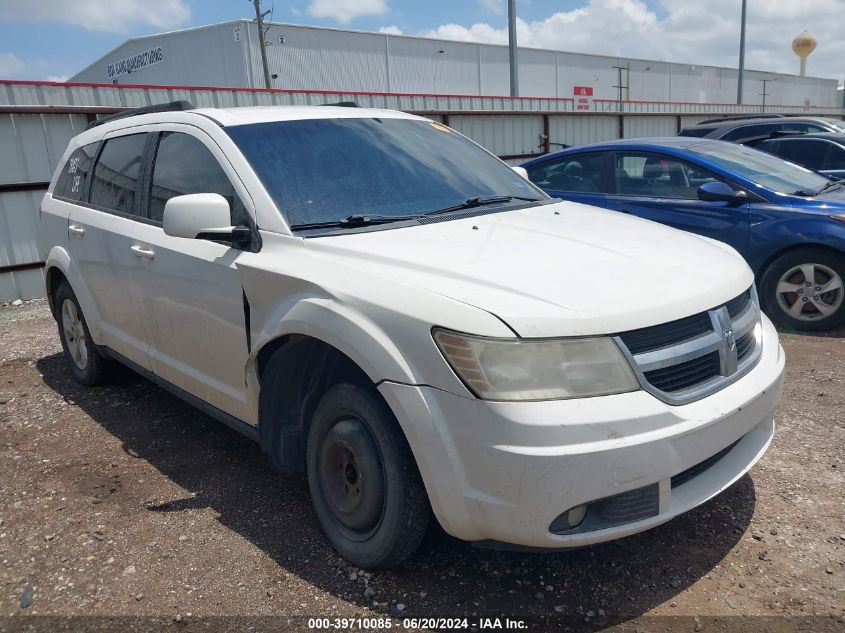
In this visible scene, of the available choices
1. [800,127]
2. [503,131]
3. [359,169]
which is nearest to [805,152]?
[800,127]

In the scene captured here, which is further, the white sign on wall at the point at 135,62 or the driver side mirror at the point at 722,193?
the white sign on wall at the point at 135,62

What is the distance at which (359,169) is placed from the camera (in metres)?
3.32

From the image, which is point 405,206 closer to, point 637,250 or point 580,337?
point 637,250

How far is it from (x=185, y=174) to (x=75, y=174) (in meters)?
1.75

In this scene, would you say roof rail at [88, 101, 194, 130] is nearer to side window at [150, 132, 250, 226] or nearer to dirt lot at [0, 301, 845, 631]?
side window at [150, 132, 250, 226]

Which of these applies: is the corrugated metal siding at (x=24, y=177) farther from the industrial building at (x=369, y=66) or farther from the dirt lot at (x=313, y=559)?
the industrial building at (x=369, y=66)

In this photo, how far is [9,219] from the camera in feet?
28.6

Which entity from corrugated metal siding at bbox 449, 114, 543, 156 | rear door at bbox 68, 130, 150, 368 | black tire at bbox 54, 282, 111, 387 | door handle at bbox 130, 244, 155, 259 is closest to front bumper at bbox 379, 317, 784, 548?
door handle at bbox 130, 244, 155, 259

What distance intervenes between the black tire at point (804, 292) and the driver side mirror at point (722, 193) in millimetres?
570

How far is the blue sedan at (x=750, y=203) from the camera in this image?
219 inches

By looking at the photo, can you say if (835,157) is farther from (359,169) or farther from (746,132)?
(359,169)

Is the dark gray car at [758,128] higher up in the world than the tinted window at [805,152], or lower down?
higher up

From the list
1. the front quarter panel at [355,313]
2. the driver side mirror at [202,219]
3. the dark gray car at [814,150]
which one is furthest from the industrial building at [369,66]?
the front quarter panel at [355,313]

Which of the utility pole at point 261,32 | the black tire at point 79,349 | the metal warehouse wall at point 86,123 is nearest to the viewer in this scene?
the black tire at point 79,349
